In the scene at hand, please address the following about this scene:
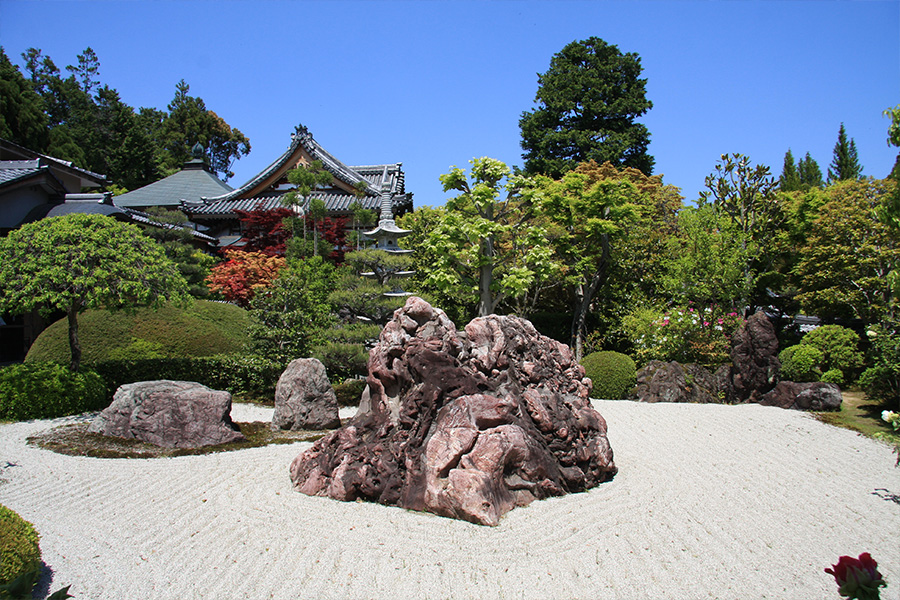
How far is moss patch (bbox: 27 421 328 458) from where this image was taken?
24.8ft

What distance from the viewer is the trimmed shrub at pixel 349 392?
1149 cm

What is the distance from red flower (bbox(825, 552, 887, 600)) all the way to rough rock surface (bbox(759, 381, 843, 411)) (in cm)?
1049

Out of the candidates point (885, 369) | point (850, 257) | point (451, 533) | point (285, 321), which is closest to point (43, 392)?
point (285, 321)

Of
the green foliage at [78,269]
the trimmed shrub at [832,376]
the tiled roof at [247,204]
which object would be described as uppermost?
the tiled roof at [247,204]

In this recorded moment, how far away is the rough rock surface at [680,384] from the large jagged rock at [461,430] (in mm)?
5744

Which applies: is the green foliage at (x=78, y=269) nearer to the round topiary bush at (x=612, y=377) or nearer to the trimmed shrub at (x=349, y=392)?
the trimmed shrub at (x=349, y=392)

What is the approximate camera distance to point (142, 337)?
12594mm

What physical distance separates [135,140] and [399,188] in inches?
735

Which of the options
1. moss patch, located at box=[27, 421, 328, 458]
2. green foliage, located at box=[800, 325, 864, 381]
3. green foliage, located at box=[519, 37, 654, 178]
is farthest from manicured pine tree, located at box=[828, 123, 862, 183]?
moss patch, located at box=[27, 421, 328, 458]

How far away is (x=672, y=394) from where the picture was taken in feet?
39.2

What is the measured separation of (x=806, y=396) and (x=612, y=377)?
3605 millimetres

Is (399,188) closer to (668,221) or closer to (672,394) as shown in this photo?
(668,221)

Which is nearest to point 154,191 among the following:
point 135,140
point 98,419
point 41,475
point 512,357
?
point 135,140

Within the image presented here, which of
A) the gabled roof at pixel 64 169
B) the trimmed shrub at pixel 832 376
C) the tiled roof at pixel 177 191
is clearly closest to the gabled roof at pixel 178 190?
the tiled roof at pixel 177 191
